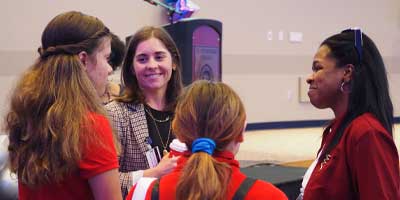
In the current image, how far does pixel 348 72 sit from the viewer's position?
4.86 feet

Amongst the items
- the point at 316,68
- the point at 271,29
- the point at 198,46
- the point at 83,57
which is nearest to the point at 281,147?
the point at 271,29

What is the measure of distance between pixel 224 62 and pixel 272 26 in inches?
41.7

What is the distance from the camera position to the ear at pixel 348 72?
4.84ft

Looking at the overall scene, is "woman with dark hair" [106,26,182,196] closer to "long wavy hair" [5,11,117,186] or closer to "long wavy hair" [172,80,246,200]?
"long wavy hair" [5,11,117,186]

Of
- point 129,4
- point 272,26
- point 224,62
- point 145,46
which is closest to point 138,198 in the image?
point 145,46

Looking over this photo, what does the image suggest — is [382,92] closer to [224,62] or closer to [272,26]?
[224,62]

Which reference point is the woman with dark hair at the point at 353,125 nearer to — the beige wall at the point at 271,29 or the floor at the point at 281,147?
the floor at the point at 281,147

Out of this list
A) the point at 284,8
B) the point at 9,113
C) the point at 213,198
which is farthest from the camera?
the point at 284,8

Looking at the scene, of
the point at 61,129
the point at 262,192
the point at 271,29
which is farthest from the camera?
the point at 271,29

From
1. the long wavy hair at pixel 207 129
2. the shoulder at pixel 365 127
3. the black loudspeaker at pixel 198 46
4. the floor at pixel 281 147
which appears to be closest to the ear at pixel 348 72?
the shoulder at pixel 365 127

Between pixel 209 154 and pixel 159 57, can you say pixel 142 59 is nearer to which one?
pixel 159 57

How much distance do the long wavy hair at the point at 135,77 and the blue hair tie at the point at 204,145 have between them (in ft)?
2.84

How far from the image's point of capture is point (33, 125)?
1272 mm

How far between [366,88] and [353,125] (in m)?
0.13
